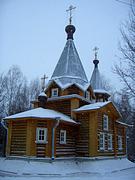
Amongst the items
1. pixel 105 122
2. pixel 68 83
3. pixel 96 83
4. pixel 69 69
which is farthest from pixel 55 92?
pixel 96 83

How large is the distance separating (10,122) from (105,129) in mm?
7947

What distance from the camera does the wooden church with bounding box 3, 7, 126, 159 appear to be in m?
17.2

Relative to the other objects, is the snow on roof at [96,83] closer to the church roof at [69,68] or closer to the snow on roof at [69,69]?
the church roof at [69,68]

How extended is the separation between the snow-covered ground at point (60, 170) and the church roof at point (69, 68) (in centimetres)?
706

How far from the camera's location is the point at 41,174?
1466cm

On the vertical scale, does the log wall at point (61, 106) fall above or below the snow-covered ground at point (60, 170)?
above

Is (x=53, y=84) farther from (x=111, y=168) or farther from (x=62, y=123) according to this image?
(x=111, y=168)

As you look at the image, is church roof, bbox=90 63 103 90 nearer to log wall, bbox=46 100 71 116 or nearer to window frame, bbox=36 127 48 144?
log wall, bbox=46 100 71 116

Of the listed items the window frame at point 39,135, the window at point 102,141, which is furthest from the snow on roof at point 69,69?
the window frame at point 39,135

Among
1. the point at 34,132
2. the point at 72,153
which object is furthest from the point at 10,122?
the point at 72,153

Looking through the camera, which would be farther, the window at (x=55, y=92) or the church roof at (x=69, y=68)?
the church roof at (x=69, y=68)

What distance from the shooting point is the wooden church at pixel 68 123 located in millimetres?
17203

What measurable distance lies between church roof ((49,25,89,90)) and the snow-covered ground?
7058mm

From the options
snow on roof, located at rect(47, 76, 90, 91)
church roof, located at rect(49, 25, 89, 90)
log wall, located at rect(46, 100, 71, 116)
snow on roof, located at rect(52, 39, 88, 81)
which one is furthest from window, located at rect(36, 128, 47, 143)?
snow on roof, located at rect(52, 39, 88, 81)
